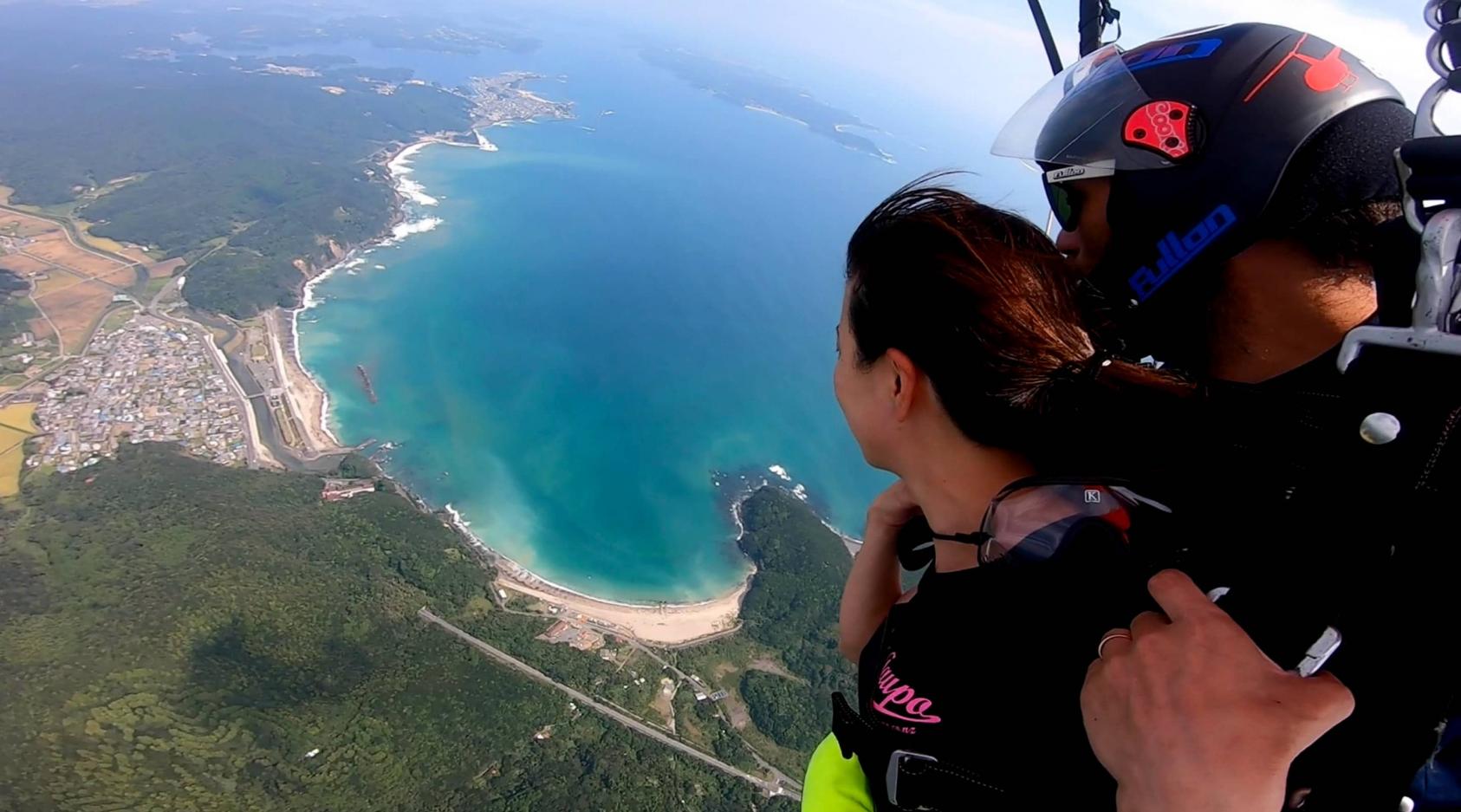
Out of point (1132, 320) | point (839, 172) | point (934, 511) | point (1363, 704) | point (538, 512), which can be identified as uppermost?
point (1132, 320)

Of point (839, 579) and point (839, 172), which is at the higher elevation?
point (839, 172)

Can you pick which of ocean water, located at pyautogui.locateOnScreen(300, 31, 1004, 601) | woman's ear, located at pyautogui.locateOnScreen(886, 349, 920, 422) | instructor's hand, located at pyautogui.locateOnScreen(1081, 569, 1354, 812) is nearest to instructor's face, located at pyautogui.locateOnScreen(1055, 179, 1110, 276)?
woman's ear, located at pyautogui.locateOnScreen(886, 349, 920, 422)

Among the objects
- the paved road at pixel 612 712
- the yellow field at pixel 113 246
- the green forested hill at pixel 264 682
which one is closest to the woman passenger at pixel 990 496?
the green forested hill at pixel 264 682

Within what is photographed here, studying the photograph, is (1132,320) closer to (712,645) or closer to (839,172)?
(712,645)

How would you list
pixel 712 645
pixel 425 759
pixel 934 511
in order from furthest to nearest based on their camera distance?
pixel 712 645 → pixel 425 759 → pixel 934 511

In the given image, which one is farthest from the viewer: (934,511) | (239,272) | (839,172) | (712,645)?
(839,172)

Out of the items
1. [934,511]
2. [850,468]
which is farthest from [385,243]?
[934,511]
